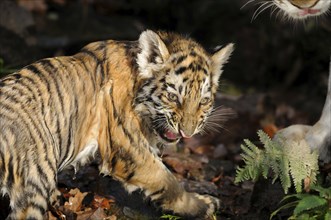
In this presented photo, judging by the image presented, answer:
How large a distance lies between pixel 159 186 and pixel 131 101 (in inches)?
25.8

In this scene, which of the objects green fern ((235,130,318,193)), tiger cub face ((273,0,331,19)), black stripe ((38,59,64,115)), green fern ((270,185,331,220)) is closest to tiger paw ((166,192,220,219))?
green fern ((235,130,318,193))

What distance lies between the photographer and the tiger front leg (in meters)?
5.75

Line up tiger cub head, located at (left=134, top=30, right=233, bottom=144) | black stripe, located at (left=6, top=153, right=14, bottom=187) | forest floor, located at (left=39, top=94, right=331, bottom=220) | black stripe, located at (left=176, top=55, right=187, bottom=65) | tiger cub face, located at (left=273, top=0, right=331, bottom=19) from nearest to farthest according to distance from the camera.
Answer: black stripe, located at (left=6, top=153, right=14, bottom=187) → tiger cub head, located at (left=134, top=30, right=233, bottom=144) → black stripe, located at (left=176, top=55, right=187, bottom=65) → forest floor, located at (left=39, top=94, right=331, bottom=220) → tiger cub face, located at (left=273, top=0, right=331, bottom=19)

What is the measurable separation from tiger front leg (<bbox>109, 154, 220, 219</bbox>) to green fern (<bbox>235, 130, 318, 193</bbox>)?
586 mm

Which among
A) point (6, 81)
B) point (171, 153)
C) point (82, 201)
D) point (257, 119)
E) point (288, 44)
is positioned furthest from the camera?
point (288, 44)

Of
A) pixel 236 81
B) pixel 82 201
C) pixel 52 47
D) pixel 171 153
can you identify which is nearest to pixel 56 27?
pixel 52 47

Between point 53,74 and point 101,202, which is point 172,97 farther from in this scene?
point 101,202

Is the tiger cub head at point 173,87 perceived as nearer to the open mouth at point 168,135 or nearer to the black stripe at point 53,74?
the open mouth at point 168,135

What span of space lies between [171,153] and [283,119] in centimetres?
270

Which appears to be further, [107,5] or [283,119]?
[107,5]

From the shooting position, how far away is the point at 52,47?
404 inches

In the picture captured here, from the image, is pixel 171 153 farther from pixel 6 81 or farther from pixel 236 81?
pixel 236 81

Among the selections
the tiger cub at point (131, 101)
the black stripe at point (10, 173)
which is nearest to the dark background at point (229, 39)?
the tiger cub at point (131, 101)

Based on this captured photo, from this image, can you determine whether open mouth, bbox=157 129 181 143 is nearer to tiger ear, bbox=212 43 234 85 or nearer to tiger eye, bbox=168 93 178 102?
tiger eye, bbox=168 93 178 102
